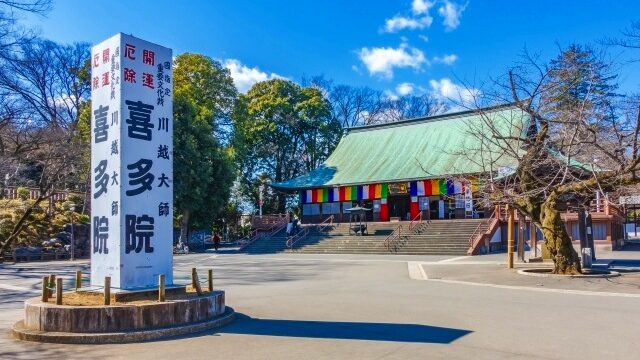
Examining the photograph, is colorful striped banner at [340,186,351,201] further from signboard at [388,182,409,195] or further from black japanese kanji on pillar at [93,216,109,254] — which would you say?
black japanese kanji on pillar at [93,216,109,254]

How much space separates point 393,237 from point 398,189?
19.6 ft

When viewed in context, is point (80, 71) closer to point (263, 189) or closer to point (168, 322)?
point (263, 189)

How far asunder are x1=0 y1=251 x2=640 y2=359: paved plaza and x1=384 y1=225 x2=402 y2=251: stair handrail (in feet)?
41.3

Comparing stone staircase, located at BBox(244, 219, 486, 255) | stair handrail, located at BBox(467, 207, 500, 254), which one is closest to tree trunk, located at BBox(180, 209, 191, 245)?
stone staircase, located at BBox(244, 219, 486, 255)

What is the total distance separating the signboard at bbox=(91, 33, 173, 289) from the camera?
8.34 m

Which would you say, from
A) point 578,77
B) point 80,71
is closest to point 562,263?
point 578,77

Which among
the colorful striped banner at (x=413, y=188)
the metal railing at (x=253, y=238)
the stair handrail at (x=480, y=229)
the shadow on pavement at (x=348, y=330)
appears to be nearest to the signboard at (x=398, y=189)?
the colorful striped banner at (x=413, y=188)

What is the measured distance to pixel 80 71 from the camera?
123 feet

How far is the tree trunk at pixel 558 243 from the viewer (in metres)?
14.9

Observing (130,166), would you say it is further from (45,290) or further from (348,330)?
(348,330)

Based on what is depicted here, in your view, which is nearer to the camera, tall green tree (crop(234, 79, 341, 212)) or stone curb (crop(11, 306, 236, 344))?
stone curb (crop(11, 306, 236, 344))

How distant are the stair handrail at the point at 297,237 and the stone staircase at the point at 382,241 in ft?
0.79

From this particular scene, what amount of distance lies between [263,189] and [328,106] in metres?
9.83

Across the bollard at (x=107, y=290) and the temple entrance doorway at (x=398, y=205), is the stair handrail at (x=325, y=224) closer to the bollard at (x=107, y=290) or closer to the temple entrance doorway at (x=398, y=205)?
the temple entrance doorway at (x=398, y=205)
